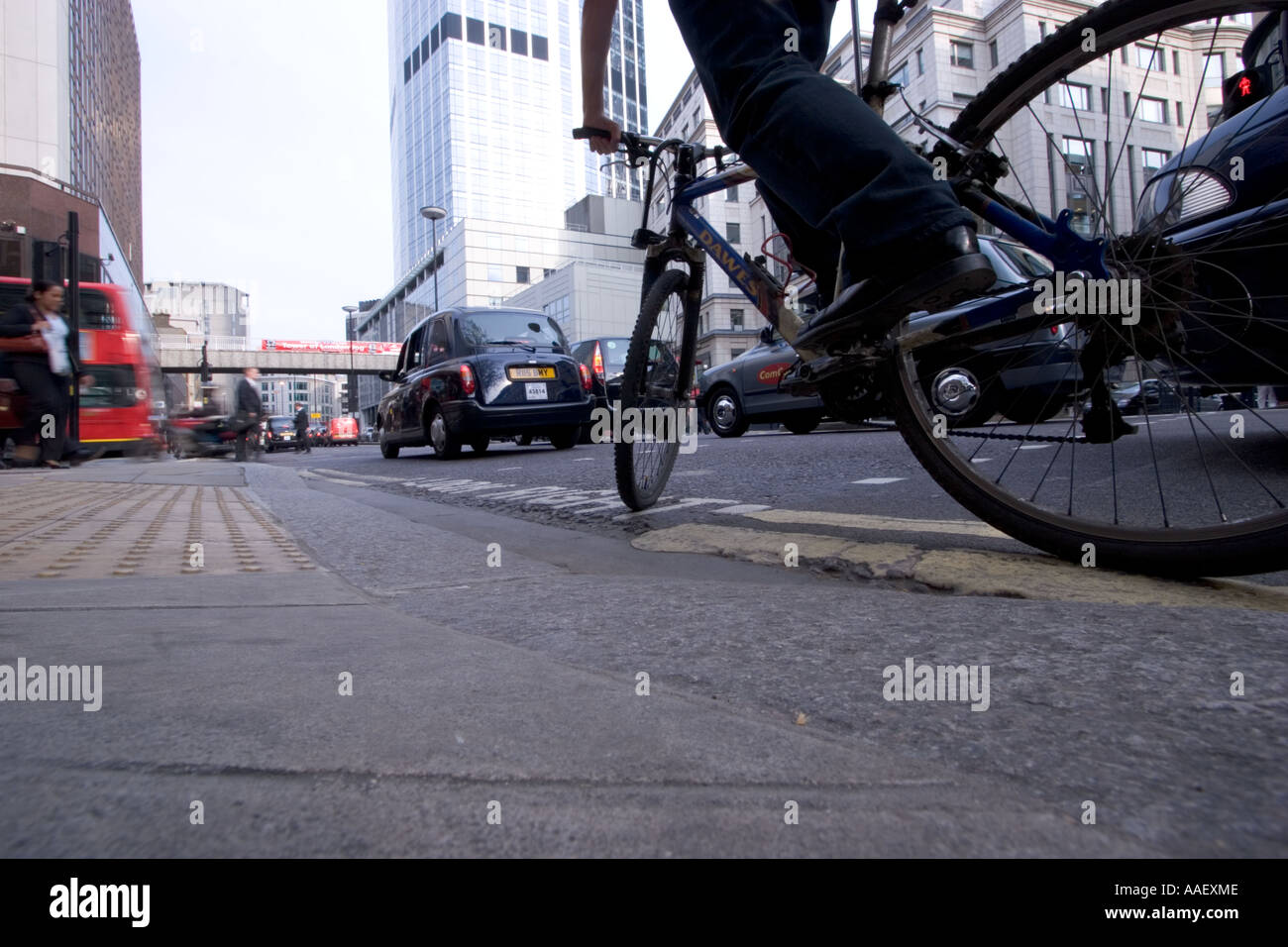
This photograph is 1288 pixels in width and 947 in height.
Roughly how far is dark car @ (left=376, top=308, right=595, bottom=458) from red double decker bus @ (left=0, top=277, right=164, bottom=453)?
5778mm

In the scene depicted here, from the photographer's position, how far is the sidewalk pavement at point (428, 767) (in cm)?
56

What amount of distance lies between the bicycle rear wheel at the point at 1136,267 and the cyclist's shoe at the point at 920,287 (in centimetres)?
31

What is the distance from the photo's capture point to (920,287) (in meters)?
1.65

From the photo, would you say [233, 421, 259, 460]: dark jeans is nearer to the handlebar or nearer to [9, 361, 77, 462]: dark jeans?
[9, 361, 77, 462]: dark jeans

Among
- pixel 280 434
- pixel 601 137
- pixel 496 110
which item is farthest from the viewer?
pixel 496 110

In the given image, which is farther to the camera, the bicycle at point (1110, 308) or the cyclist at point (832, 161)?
the bicycle at point (1110, 308)

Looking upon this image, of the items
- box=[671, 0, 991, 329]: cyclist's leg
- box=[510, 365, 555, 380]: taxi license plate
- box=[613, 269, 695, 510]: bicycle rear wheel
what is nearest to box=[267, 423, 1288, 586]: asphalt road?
box=[613, 269, 695, 510]: bicycle rear wheel

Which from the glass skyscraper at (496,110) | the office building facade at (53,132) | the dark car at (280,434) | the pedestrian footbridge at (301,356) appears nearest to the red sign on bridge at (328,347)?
the pedestrian footbridge at (301,356)

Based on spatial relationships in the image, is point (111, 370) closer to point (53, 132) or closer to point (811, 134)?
point (811, 134)

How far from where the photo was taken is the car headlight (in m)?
1.99

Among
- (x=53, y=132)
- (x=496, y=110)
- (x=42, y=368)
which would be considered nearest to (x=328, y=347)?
(x=53, y=132)

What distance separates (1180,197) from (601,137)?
1.92 metres

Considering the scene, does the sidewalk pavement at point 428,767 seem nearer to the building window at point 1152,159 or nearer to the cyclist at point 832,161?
the cyclist at point 832,161
